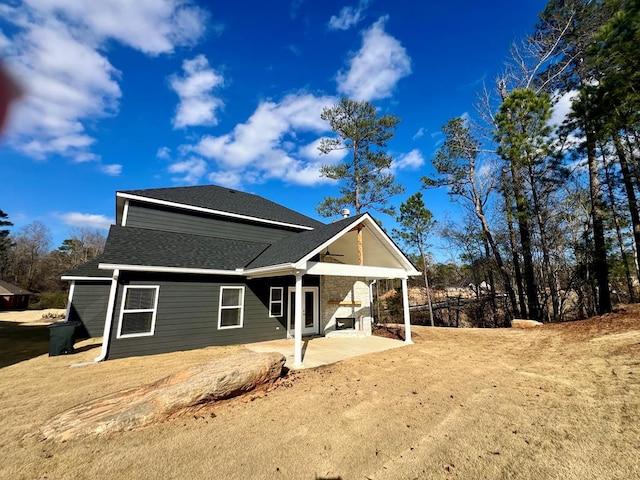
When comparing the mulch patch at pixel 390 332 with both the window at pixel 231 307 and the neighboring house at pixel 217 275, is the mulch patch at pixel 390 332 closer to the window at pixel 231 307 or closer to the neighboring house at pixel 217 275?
the neighboring house at pixel 217 275

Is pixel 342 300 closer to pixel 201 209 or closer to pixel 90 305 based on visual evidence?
pixel 201 209

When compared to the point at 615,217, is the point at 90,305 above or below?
below

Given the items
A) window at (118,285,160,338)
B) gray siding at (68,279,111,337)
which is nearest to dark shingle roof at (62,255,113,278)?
gray siding at (68,279,111,337)

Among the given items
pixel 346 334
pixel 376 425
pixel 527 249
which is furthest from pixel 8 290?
pixel 527 249

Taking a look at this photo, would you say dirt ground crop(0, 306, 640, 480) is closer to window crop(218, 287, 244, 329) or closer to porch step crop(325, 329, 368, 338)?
window crop(218, 287, 244, 329)

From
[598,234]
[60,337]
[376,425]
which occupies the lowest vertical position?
[376,425]

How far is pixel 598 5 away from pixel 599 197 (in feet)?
27.5

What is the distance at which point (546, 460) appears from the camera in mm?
2977

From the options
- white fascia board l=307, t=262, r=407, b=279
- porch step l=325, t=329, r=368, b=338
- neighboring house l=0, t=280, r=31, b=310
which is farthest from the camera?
neighboring house l=0, t=280, r=31, b=310

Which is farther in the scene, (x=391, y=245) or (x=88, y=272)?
(x=88, y=272)

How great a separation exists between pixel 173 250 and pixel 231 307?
2864 mm

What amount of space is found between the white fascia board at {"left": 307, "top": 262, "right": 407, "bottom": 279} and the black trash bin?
7543 mm

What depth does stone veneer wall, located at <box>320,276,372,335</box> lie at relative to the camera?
38.8ft

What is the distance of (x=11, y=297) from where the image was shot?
90.6 ft
